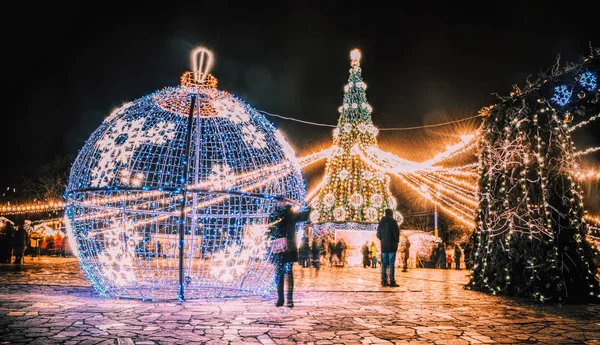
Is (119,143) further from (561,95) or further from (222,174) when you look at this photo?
(561,95)

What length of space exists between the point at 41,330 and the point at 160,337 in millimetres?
1338

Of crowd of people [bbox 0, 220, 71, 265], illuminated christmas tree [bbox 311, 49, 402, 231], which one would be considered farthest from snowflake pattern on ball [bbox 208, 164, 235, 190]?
illuminated christmas tree [bbox 311, 49, 402, 231]

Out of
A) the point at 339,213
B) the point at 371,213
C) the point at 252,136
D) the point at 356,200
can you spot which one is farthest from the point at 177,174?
the point at 371,213

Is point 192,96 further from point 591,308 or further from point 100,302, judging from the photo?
point 591,308

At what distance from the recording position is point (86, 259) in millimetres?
7484

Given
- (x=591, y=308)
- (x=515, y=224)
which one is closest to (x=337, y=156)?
(x=515, y=224)

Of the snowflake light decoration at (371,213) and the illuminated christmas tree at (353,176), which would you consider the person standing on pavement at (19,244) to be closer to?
the illuminated christmas tree at (353,176)

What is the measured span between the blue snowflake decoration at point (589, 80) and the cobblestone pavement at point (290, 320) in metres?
3.87

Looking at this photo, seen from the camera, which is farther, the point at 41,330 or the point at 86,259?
the point at 86,259

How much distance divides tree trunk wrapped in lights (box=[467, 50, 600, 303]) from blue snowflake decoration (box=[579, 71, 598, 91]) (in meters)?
0.01

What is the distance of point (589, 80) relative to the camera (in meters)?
7.80

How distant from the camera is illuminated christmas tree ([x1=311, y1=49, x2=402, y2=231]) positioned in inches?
983

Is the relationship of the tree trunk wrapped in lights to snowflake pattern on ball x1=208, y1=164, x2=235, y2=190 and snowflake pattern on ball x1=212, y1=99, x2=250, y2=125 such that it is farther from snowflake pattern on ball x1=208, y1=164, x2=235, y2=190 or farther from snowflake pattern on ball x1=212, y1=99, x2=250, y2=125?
snowflake pattern on ball x1=208, y1=164, x2=235, y2=190

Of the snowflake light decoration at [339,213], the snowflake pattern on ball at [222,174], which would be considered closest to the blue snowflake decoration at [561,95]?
the snowflake pattern on ball at [222,174]
